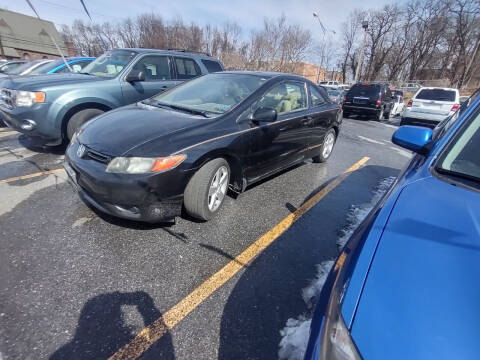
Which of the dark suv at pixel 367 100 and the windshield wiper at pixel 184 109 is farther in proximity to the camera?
the dark suv at pixel 367 100

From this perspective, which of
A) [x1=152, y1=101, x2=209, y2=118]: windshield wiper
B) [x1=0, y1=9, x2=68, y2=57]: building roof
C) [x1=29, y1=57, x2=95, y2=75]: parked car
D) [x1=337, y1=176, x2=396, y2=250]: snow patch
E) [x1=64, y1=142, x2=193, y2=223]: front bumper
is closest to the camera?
[x1=64, y1=142, x2=193, y2=223]: front bumper

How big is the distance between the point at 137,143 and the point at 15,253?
1425mm

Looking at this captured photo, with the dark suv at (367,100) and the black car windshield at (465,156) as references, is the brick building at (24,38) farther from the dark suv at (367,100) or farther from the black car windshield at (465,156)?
the black car windshield at (465,156)

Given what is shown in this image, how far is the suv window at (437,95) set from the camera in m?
10.6

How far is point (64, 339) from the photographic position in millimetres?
1613

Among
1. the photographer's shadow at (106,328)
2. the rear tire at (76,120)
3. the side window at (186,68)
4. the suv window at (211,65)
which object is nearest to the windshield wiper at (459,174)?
the photographer's shadow at (106,328)

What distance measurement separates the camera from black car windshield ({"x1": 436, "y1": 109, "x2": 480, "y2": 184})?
1.56m

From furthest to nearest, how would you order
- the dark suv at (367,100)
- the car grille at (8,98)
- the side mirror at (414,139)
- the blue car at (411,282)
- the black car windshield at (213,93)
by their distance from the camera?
the dark suv at (367,100) → the car grille at (8,98) → the black car windshield at (213,93) → the side mirror at (414,139) → the blue car at (411,282)

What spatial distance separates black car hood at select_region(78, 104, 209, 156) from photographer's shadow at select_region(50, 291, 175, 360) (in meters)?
1.16

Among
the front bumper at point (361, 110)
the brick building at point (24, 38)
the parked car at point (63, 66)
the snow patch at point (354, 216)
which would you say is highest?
the brick building at point (24, 38)

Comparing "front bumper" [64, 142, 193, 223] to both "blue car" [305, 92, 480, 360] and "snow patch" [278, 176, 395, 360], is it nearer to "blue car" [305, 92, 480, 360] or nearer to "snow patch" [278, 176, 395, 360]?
"snow patch" [278, 176, 395, 360]

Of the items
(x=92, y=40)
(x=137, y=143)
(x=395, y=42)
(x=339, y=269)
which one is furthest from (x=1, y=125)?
(x=92, y=40)

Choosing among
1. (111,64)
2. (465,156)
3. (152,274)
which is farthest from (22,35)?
(465,156)

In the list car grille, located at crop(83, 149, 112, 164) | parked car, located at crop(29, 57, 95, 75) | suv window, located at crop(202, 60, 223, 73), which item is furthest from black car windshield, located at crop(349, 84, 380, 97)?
car grille, located at crop(83, 149, 112, 164)
